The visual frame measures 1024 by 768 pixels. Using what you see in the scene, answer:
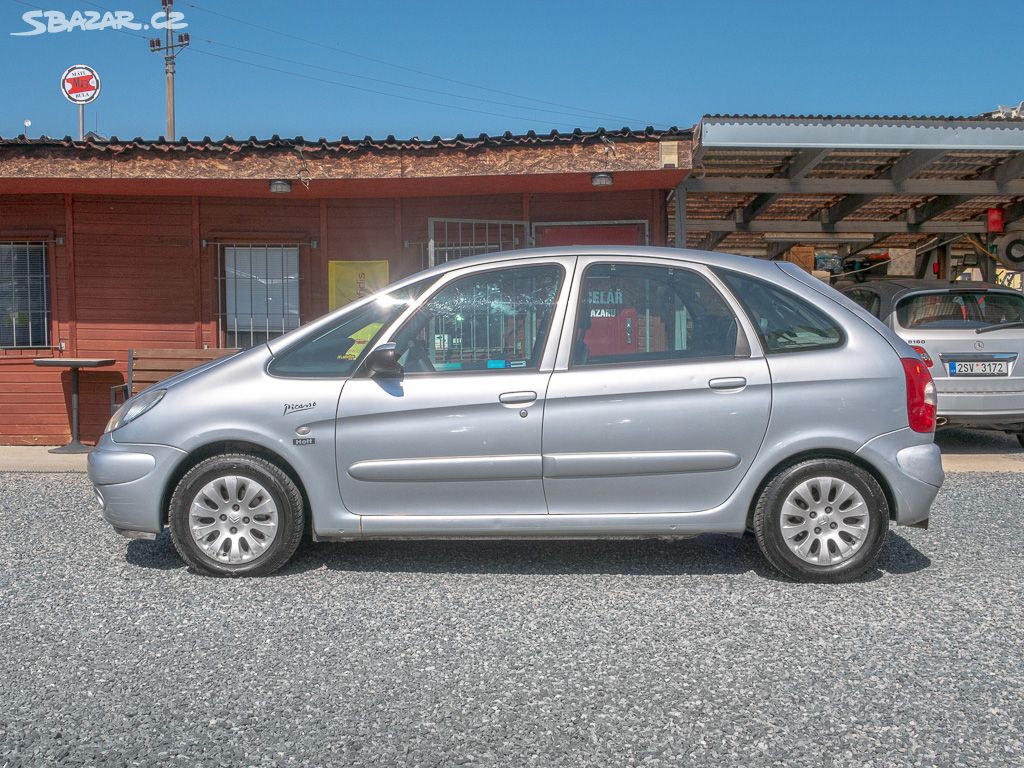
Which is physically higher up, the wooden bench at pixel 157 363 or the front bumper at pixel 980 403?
the wooden bench at pixel 157 363

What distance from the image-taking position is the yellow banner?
1050 cm

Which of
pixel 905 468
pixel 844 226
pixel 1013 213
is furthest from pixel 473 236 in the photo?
pixel 1013 213

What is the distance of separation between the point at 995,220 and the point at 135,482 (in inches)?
473

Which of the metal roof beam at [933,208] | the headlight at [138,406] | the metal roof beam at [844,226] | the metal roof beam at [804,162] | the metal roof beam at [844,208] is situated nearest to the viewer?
the headlight at [138,406]

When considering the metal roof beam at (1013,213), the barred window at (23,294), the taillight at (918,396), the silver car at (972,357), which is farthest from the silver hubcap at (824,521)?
the metal roof beam at (1013,213)

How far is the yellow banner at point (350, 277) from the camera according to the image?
34.4ft

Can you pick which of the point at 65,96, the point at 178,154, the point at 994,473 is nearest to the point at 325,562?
the point at 178,154

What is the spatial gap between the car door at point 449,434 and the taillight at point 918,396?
67.8 inches

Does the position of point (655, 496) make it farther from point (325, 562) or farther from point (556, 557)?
point (325, 562)

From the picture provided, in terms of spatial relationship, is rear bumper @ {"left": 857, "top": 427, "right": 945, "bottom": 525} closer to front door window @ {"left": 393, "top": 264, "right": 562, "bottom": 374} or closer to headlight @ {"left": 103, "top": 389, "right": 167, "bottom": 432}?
front door window @ {"left": 393, "top": 264, "right": 562, "bottom": 374}

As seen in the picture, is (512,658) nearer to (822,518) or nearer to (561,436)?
(561,436)

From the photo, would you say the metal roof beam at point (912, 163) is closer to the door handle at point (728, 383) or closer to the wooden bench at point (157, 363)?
the door handle at point (728, 383)

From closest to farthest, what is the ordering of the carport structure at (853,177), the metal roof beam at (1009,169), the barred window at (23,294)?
the carport structure at (853,177), the metal roof beam at (1009,169), the barred window at (23,294)

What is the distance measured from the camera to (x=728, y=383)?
185 inches
